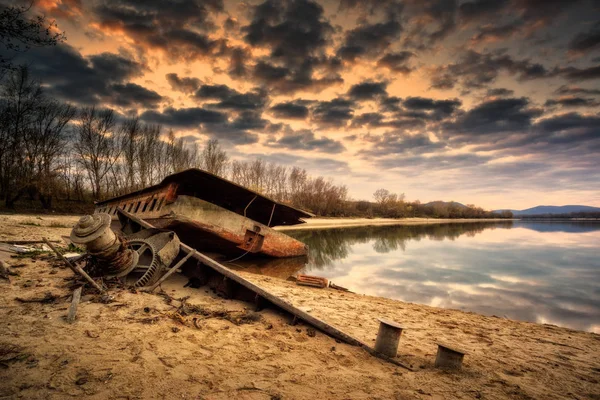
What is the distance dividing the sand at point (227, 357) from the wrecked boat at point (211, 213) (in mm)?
4620

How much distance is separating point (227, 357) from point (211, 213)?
7.64 m

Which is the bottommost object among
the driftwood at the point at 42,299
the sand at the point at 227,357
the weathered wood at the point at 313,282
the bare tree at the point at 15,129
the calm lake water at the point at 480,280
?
the calm lake water at the point at 480,280

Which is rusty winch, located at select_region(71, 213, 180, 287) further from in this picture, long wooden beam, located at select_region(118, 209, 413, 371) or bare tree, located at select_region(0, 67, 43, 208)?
bare tree, located at select_region(0, 67, 43, 208)

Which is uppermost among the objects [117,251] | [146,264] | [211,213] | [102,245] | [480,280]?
[211,213]

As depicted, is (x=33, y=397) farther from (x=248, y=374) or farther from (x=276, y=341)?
(x=276, y=341)

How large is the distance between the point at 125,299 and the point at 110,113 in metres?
40.3

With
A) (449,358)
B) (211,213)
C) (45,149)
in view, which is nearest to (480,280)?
(449,358)

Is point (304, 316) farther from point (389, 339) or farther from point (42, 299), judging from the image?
point (42, 299)

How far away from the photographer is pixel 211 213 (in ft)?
33.3

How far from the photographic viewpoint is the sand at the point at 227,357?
240 cm

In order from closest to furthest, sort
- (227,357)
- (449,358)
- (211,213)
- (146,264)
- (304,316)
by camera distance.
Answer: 1. (227,357)
2. (449,358)
3. (304,316)
4. (146,264)
5. (211,213)

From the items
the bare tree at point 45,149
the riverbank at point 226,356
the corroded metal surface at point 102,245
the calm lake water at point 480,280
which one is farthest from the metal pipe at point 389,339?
the bare tree at point 45,149

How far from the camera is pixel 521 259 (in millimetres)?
16578

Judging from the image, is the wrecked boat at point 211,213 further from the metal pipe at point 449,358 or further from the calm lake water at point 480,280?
the metal pipe at point 449,358
